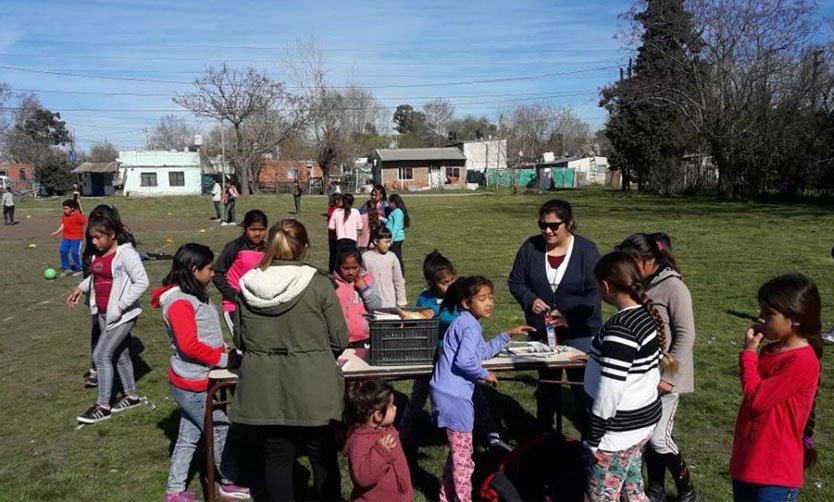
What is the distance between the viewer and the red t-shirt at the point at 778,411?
3.06 meters

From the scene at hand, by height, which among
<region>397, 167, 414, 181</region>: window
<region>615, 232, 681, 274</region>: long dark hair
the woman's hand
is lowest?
the woman's hand

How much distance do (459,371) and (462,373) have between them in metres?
0.02

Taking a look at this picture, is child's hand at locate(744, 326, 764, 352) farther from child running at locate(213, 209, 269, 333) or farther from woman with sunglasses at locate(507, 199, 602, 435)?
child running at locate(213, 209, 269, 333)

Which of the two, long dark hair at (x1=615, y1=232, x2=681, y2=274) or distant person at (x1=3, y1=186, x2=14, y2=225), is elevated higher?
long dark hair at (x1=615, y1=232, x2=681, y2=274)

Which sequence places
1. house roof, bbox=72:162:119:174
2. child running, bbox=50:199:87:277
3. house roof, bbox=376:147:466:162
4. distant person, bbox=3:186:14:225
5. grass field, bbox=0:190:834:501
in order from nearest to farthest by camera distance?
grass field, bbox=0:190:834:501 < child running, bbox=50:199:87:277 < distant person, bbox=3:186:14:225 < house roof, bbox=72:162:119:174 < house roof, bbox=376:147:466:162

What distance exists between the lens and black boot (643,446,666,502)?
435 centimetres

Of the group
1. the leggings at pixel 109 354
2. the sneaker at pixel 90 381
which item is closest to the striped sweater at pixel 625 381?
the leggings at pixel 109 354

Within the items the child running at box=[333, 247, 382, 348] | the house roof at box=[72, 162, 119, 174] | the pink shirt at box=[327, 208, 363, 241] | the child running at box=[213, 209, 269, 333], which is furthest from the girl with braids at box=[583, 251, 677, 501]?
the house roof at box=[72, 162, 119, 174]

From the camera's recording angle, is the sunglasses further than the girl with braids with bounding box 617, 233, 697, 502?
Yes

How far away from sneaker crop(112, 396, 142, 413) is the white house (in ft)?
196

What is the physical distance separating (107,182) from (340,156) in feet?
71.8

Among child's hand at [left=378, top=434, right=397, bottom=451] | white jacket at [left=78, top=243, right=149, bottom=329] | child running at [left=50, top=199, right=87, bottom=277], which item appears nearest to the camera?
child's hand at [left=378, top=434, right=397, bottom=451]

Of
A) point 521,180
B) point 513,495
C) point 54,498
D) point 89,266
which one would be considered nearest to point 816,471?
point 513,495

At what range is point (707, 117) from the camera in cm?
3794
